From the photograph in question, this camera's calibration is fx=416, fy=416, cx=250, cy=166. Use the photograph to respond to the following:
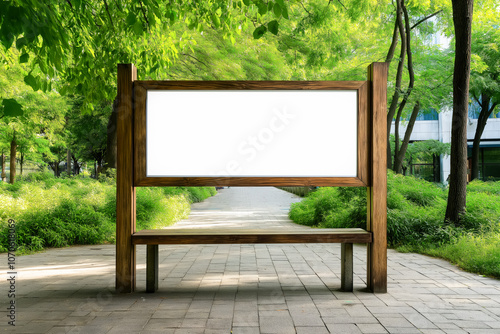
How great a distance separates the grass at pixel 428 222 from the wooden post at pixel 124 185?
4.70 m

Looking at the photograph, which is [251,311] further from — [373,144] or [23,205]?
[23,205]

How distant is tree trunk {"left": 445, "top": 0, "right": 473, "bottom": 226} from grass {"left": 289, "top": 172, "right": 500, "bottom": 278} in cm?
27

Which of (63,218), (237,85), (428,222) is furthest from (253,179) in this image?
(63,218)

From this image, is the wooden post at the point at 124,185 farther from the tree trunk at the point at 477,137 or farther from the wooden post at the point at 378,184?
the tree trunk at the point at 477,137

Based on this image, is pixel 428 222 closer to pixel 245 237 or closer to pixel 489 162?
pixel 245 237

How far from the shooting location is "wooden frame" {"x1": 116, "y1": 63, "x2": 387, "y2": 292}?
4.65m

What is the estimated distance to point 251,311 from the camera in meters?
4.08

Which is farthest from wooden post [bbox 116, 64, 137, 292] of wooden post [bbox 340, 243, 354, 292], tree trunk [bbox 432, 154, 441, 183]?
tree trunk [bbox 432, 154, 441, 183]

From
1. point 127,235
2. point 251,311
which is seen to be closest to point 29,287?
point 127,235

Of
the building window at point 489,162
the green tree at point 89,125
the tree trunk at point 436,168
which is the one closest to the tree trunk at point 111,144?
the green tree at point 89,125

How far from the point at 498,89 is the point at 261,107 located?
20.6 m

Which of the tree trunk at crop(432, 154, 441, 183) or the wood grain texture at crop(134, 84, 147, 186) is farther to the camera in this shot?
the tree trunk at crop(432, 154, 441, 183)

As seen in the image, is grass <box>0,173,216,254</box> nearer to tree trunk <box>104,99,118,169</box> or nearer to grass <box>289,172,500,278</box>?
grass <box>289,172,500,278</box>

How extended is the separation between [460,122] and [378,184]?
4.14 meters
